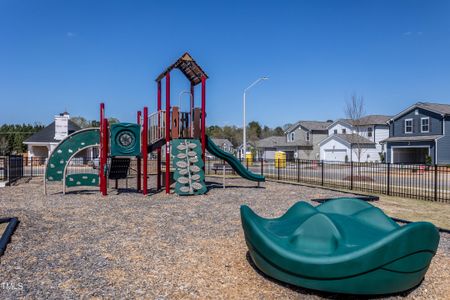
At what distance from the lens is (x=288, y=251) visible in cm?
415

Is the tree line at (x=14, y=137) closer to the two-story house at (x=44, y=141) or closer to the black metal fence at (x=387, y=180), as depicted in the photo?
the two-story house at (x=44, y=141)

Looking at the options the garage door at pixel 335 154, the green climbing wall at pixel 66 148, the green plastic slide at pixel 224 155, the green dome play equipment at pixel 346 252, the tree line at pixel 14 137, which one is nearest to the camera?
the green dome play equipment at pixel 346 252

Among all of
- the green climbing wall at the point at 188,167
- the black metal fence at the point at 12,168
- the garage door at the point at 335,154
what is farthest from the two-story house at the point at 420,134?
the black metal fence at the point at 12,168

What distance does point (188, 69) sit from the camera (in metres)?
15.3

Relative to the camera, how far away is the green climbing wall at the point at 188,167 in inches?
503

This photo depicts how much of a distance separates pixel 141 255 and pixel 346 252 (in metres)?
3.23

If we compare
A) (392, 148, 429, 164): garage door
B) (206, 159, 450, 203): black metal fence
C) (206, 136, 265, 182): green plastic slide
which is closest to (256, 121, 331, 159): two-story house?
(392, 148, 429, 164): garage door

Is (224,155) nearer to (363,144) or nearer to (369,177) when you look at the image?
(369,177)

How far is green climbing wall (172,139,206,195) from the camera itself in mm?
12781

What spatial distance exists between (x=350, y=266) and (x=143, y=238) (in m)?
4.09

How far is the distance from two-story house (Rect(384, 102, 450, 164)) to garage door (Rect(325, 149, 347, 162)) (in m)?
5.96

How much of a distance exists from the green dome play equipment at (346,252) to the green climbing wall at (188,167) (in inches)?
320

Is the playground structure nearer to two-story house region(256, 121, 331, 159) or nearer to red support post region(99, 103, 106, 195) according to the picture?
red support post region(99, 103, 106, 195)

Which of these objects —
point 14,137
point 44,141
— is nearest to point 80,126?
point 14,137
